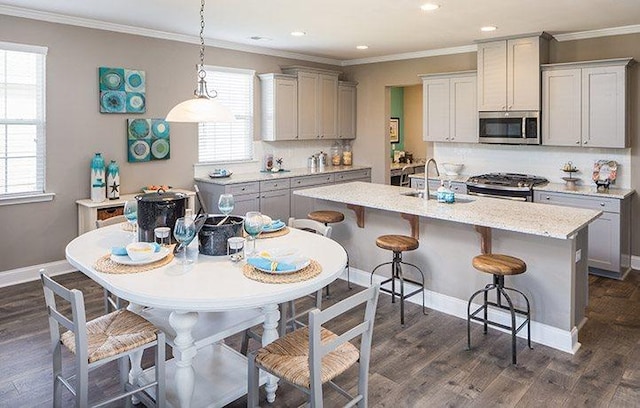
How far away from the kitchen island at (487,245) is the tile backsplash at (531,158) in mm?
2182

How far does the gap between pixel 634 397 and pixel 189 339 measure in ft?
8.19

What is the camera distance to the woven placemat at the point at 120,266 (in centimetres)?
232

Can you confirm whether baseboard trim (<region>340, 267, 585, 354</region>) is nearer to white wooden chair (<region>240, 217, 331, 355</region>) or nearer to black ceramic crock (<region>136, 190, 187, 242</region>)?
white wooden chair (<region>240, 217, 331, 355</region>)

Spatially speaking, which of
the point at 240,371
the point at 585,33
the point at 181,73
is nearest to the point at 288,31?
the point at 181,73

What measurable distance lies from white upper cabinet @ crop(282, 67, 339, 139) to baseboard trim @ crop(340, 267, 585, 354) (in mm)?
3150

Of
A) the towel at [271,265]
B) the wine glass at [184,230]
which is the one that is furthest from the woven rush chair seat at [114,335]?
the towel at [271,265]

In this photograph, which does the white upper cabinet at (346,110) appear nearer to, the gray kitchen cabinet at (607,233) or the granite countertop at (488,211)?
the granite countertop at (488,211)

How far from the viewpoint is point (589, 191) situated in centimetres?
505

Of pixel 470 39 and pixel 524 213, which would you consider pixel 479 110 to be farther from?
pixel 524 213

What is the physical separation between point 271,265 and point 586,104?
4.46 m

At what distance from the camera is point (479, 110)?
19.6ft

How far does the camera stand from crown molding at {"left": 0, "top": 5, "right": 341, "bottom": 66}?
15.0 feet

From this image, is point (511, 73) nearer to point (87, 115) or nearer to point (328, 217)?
point (328, 217)

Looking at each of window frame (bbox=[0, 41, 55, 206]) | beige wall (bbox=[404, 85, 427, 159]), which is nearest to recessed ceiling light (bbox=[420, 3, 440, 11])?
window frame (bbox=[0, 41, 55, 206])
